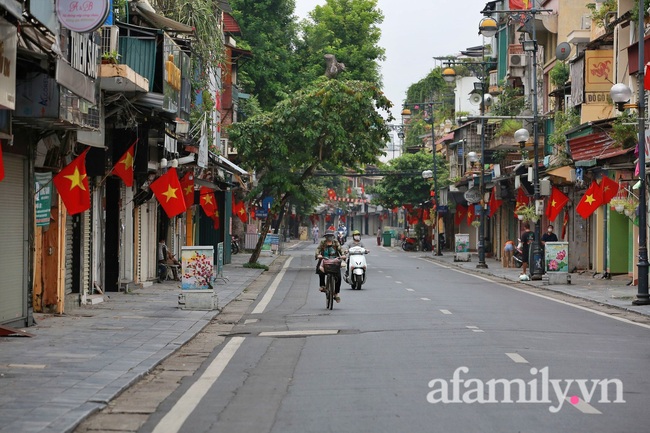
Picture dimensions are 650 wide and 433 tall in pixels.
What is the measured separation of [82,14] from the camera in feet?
56.3

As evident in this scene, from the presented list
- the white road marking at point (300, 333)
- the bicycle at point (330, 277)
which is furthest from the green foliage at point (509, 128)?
the white road marking at point (300, 333)

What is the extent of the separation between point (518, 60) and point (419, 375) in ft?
158

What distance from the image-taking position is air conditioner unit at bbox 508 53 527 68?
58.8 meters

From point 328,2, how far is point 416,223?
24.5m

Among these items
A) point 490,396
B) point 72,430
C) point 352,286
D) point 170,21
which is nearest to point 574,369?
point 490,396

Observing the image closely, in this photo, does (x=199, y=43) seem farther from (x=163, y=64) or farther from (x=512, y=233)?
(x=512, y=233)

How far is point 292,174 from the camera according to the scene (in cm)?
4934

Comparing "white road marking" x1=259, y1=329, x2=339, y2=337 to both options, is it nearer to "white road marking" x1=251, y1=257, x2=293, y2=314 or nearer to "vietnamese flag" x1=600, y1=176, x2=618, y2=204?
"white road marking" x1=251, y1=257, x2=293, y2=314

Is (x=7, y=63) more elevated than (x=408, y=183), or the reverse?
(x=408, y=183)

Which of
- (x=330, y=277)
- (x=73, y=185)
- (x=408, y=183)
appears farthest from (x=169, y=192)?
(x=408, y=183)

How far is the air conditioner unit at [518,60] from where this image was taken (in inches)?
2314

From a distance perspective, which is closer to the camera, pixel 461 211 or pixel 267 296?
pixel 267 296

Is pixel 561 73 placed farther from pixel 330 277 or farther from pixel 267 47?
pixel 330 277

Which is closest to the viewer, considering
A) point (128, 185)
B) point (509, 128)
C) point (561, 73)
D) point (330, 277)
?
point (330, 277)
